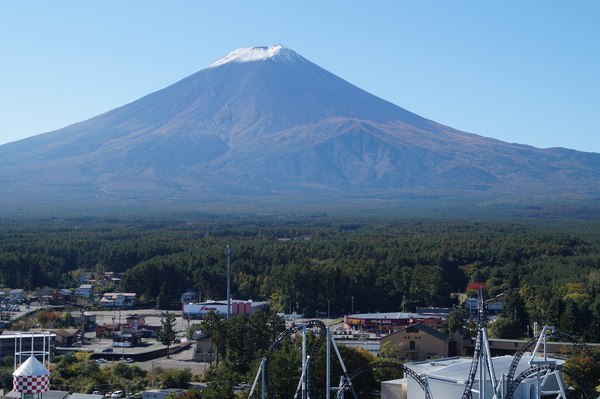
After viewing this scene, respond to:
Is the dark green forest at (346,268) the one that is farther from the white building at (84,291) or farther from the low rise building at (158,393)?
the low rise building at (158,393)

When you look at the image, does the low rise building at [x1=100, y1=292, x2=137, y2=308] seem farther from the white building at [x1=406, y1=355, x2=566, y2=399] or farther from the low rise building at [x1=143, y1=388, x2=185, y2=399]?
the white building at [x1=406, y1=355, x2=566, y2=399]

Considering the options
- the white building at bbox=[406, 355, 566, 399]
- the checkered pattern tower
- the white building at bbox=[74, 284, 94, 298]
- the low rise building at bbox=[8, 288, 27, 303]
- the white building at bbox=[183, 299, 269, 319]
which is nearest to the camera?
the checkered pattern tower

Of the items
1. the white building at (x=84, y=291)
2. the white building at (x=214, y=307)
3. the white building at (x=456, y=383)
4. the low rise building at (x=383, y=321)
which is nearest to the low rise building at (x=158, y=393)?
the white building at (x=456, y=383)

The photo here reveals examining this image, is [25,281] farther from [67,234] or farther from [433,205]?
[433,205]

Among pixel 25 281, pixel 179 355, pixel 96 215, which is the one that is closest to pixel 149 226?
pixel 96 215

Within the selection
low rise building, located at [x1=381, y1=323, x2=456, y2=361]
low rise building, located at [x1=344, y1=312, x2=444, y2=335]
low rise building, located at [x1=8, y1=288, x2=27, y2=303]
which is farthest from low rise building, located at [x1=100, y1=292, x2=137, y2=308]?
low rise building, located at [x1=381, y1=323, x2=456, y2=361]

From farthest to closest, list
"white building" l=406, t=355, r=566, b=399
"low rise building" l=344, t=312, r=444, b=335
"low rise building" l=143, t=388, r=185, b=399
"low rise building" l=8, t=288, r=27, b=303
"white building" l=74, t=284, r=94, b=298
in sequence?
"white building" l=74, t=284, r=94, b=298 → "low rise building" l=8, t=288, r=27, b=303 → "low rise building" l=344, t=312, r=444, b=335 → "low rise building" l=143, t=388, r=185, b=399 → "white building" l=406, t=355, r=566, b=399

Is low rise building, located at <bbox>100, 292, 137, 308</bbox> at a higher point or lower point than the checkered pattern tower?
lower

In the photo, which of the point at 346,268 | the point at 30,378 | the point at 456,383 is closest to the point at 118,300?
the point at 346,268

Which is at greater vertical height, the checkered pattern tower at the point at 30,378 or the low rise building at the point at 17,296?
the checkered pattern tower at the point at 30,378
